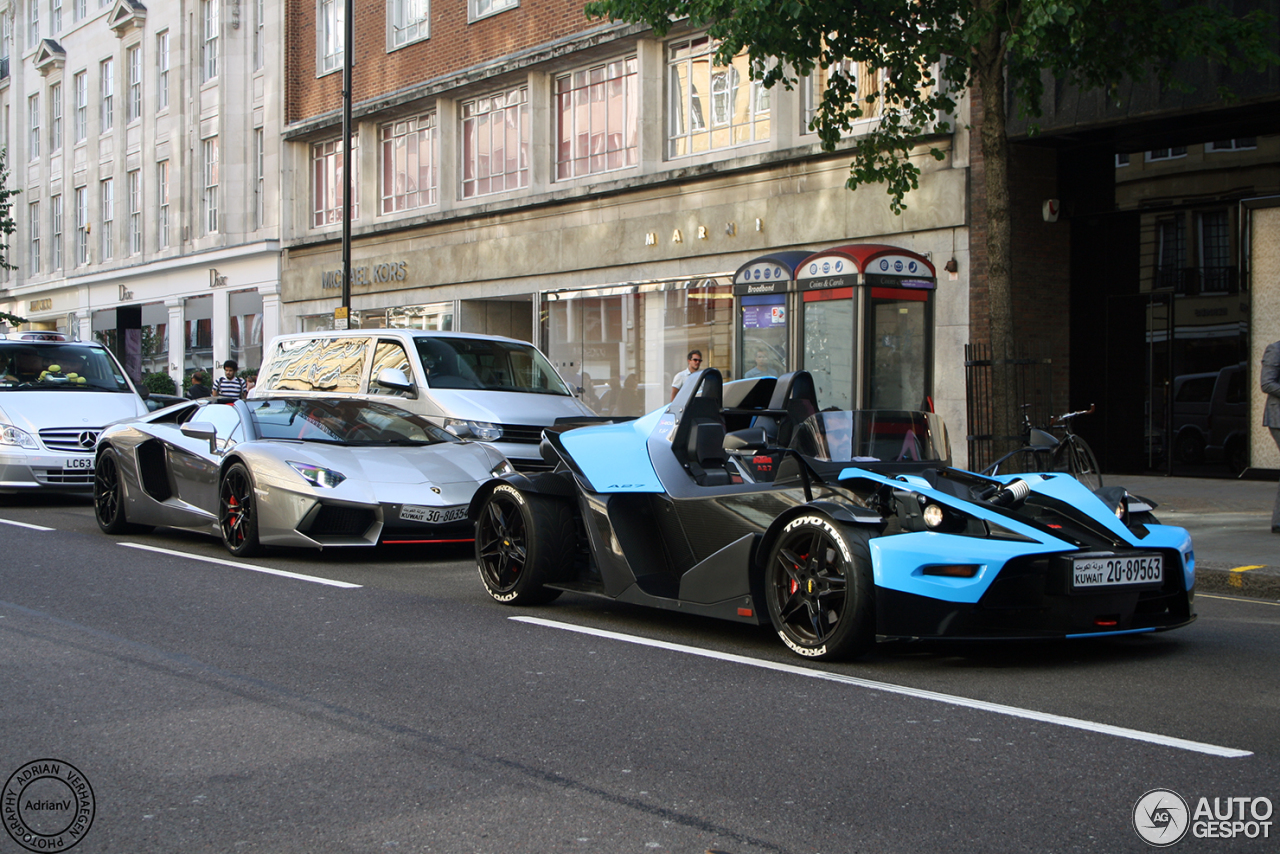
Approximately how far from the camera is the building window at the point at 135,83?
38.6m

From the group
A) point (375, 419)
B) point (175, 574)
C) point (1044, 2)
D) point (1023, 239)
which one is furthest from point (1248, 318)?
point (175, 574)

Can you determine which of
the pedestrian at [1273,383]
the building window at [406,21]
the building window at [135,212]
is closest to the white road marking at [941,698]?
the pedestrian at [1273,383]

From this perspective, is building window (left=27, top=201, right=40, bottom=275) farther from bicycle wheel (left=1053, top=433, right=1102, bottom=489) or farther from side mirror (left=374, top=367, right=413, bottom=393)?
bicycle wheel (left=1053, top=433, right=1102, bottom=489)

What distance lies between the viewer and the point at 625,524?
22.2 feet

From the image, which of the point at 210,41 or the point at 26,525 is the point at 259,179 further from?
the point at 26,525

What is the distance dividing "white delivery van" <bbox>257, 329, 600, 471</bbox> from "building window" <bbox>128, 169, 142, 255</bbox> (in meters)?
26.2

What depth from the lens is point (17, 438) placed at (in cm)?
1372

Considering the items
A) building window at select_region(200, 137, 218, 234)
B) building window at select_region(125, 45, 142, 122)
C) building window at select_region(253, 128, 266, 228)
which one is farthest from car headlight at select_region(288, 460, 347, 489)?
building window at select_region(125, 45, 142, 122)

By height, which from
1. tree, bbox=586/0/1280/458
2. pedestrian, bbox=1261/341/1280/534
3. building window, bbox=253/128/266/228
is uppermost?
building window, bbox=253/128/266/228

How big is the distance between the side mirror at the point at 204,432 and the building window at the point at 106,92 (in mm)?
33488

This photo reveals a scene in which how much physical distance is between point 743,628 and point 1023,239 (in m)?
12.0

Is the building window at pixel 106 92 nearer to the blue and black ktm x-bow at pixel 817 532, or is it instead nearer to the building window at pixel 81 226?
the building window at pixel 81 226

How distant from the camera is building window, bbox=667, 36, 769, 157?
67.3 ft

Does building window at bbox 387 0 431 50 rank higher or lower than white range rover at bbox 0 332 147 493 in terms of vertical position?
higher
